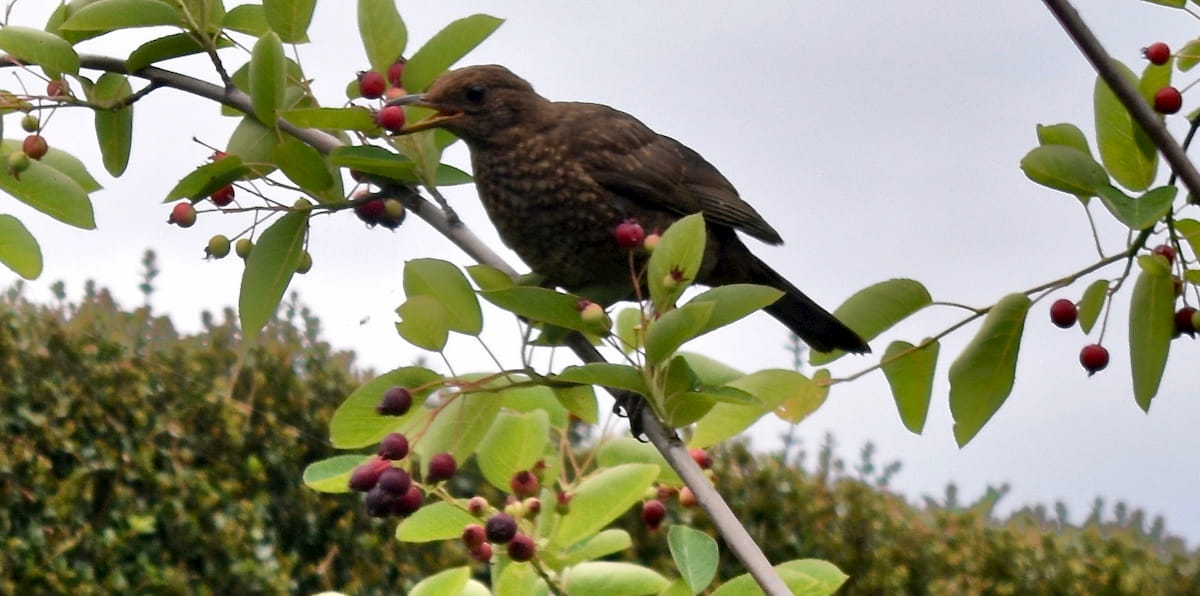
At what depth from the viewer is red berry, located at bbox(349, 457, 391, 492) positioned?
1.32 meters

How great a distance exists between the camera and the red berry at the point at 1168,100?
5.21ft

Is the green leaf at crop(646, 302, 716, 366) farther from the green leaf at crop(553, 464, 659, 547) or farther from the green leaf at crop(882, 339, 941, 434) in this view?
the green leaf at crop(882, 339, 941, 434)

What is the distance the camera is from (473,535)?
4.55ft

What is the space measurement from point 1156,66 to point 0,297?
4.52 meters

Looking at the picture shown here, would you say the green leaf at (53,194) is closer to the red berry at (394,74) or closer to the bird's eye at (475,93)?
the red berry at (394,74)

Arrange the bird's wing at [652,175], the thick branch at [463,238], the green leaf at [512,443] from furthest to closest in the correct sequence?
the bird's wing at [652,175] < the green leaf at [512,443] < the thick branch at [463,238]

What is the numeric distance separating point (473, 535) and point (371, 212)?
1.69ft

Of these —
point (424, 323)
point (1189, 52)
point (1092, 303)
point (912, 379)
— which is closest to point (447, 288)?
point (424, 323)

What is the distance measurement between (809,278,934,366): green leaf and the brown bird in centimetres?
67

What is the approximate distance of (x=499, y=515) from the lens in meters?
1.30

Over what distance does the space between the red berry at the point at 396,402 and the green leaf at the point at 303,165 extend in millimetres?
360

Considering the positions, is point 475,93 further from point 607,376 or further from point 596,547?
point 607,376

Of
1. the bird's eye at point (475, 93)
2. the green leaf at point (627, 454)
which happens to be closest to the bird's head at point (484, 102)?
the bird's eye at point (475, 93)

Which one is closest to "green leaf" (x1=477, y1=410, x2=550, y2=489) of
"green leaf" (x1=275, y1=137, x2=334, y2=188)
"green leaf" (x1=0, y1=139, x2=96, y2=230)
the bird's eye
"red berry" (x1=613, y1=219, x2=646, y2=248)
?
"red berry" (x1=613, y1=219, x2=646, y2=248)
